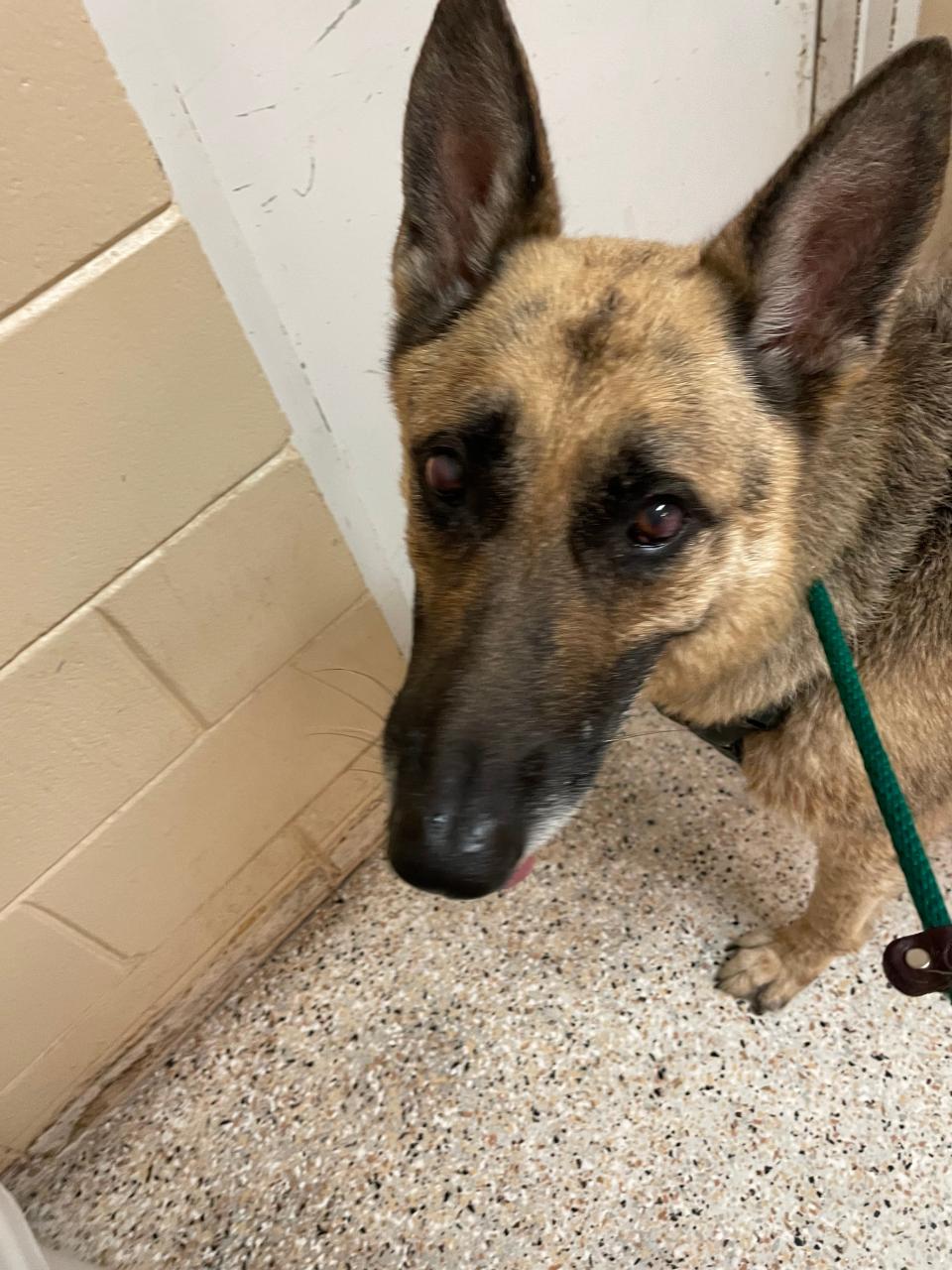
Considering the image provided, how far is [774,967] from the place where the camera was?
59.4 inches

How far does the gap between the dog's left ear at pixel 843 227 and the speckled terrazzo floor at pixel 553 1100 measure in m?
1.14

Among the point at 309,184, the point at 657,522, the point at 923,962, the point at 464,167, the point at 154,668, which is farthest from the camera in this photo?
the point at 154,668

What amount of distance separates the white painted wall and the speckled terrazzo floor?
75 cm

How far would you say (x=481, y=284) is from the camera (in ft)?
3.44

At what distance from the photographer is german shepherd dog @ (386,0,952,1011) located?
86cm

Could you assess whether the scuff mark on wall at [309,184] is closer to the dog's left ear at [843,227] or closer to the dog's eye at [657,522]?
the dog's left ear at [843,227]

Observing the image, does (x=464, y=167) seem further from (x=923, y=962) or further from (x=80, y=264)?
(x=923, y=962)

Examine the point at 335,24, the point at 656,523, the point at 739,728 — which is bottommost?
the point at 739,728

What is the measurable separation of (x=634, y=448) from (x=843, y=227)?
0.33 m

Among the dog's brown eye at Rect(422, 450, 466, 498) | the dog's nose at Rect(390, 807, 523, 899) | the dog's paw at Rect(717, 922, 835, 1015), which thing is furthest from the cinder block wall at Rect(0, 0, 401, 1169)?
the dog's paw at Rect(717, 922, 835, 1015)

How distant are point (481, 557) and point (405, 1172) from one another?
1.17 metres

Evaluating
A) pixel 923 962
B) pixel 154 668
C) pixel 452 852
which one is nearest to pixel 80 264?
pixel 154 668

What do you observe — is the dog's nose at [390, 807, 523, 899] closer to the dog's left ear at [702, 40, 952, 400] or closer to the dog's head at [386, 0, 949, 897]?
the dog's head at [386, 0, 949, 897]

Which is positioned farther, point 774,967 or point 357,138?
point 774,967
